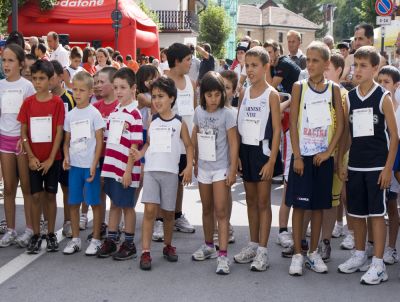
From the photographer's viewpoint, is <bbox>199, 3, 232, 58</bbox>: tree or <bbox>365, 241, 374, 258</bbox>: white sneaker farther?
<bbox>199, 3, 232, 58</bbox>: tree

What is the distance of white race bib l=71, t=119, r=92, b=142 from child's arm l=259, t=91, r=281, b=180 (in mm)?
1633

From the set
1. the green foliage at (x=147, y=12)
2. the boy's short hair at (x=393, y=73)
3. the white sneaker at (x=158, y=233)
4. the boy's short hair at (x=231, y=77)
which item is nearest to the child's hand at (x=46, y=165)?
the white sneaker at (x=158, y=233)

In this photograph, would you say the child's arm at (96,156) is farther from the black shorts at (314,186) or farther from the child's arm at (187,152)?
the black shorts at (314,186)

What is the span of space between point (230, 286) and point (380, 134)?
1740mm

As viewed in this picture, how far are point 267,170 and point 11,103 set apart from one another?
2.53 meters

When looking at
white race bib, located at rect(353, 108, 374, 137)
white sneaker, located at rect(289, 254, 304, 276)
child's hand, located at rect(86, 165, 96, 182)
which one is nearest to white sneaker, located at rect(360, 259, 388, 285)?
white sneaker, located at rect(289, 254, 304, 276)

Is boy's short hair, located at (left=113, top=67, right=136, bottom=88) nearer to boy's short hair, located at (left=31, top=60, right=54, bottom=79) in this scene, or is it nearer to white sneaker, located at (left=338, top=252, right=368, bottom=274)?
boy's short hair, located at (left=31, top=60, right=54, bottom=79)

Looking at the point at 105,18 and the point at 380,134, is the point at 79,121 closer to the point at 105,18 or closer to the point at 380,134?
the point at 380,134

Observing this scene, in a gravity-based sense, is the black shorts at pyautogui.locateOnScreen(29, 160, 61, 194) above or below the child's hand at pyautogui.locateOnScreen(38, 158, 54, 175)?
below

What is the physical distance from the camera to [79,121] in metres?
6.21

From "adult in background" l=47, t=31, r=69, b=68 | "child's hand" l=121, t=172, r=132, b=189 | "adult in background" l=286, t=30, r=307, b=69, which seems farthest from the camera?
"adult in background" l=47, t=31, r=69, b=68

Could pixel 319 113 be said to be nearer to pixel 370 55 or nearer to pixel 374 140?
pixel 374 140

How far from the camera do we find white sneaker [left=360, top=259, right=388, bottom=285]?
548 centimetres

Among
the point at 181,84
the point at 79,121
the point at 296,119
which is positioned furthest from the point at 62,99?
the point at 296,119
